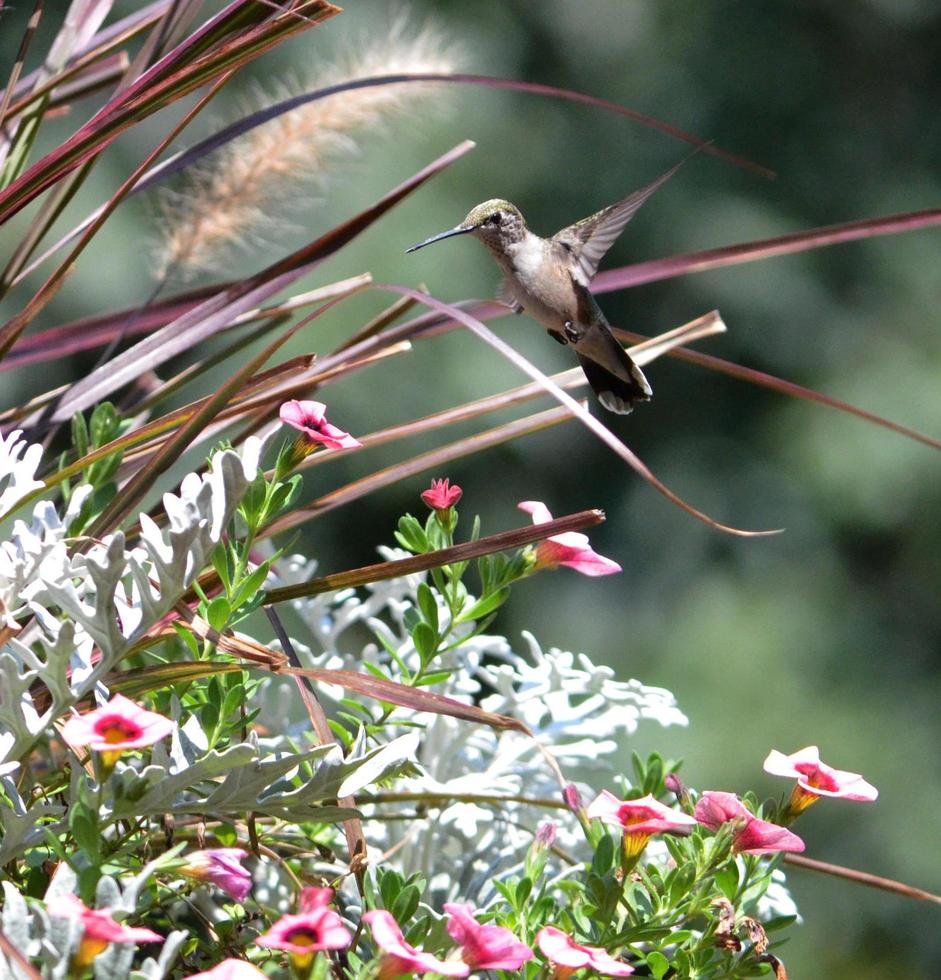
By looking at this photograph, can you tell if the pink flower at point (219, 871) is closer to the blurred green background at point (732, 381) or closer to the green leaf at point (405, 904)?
the green leaf at point (405, 904)

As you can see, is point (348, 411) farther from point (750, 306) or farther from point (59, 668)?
point (59, 668)

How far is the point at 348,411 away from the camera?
3.70 meters

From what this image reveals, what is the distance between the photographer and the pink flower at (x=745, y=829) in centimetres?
53

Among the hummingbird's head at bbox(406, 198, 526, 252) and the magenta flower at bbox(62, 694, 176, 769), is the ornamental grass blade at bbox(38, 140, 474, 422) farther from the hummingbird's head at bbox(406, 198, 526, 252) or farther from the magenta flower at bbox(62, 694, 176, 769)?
the magenta flower at bbox(62, 694, 176, 769)

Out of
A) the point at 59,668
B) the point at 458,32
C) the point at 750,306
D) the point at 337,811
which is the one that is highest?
the point at 458,32

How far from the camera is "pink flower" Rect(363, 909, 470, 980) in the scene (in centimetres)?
43

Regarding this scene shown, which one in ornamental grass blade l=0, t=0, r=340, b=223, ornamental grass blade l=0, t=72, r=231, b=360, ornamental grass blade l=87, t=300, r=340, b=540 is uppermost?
ornamental grass blade l=0, t=0, r=340, b=223

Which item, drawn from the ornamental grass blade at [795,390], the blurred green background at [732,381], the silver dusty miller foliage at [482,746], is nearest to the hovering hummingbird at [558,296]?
the ornamental grass blade at [795,390]

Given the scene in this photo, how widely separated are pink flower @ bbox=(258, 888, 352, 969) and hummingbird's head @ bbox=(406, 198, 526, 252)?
22.3 inches

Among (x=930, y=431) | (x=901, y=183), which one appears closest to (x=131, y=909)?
(x=930, y=431)

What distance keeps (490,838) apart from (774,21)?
14.8 ft

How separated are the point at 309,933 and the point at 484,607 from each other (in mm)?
218

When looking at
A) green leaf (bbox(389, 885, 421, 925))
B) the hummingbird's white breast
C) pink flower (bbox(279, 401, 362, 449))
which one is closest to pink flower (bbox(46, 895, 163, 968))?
green leaf (bbox(389, 885, 421, 925))

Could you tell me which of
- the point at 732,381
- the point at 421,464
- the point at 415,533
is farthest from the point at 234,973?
the point at 732,381
